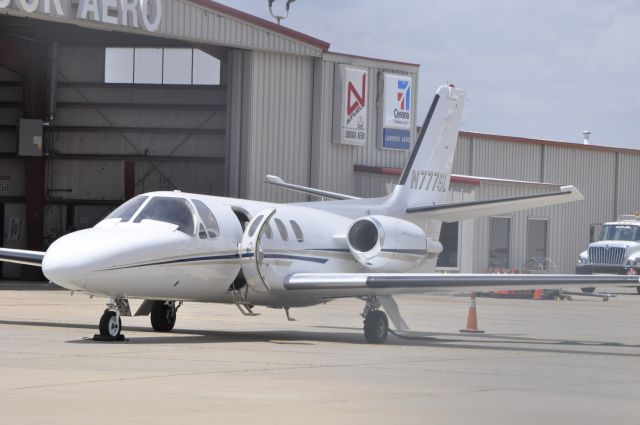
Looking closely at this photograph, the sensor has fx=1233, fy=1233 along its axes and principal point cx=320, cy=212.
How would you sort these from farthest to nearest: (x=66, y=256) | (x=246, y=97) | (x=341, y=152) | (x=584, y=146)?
(x=584, y=146) < (x=341, y=152) < (x=246, y=97) < (x=66, y=256)

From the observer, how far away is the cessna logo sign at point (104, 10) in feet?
101

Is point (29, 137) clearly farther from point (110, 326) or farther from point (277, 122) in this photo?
point (110, 326)

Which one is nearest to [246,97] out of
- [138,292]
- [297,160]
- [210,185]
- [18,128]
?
[297,160]

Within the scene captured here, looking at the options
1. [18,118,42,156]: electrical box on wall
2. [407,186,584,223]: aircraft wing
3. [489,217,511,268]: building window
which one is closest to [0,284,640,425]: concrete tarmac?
[407,186,584,223]: aircraft wing

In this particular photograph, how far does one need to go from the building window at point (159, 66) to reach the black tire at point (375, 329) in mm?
23621

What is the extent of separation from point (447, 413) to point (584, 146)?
4500cm

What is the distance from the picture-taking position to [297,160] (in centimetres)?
Result: 3841

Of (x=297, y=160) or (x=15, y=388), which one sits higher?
(x=297, y=160)

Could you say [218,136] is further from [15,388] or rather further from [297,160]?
[15,388]

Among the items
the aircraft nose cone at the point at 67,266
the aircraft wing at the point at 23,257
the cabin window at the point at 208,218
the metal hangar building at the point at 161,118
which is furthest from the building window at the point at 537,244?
the aircraft nose cone at the point at 67,266

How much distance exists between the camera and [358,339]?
19.7m

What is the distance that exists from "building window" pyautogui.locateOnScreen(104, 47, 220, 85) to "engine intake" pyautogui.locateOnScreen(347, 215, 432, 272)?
69.7 feet

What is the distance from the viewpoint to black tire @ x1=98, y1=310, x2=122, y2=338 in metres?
16.6

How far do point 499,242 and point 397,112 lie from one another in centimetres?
771
